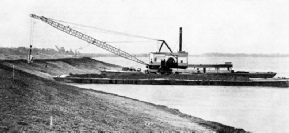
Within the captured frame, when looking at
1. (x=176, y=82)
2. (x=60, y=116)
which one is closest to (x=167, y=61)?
(x=176, y=82)

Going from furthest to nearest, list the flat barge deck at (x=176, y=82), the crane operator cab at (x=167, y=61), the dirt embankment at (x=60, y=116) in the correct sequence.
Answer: the crane operator cab at (x=167, y=61), the flat barge deck at (x=176, y=82), the dirt embankment at (x=60, y=116)

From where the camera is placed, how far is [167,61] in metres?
46.0

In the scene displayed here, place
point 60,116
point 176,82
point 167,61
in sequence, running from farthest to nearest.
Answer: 1. point 167,61
2. point 176,82
3. point 60,116

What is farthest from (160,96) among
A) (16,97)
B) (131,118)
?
(16,97)

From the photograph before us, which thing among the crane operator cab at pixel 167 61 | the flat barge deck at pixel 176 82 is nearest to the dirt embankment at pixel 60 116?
the flat barge deck at pixel 176 82

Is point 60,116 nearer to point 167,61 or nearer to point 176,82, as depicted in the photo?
point 176,82

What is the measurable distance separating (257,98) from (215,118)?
1294 centimetres

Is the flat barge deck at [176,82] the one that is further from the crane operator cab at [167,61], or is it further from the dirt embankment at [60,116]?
the dirt embankment at [60,116]

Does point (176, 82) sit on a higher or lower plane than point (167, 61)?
lower

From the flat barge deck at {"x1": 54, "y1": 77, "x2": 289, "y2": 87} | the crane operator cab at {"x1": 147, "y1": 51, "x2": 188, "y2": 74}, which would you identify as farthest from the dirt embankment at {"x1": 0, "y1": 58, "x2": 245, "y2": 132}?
the crane operator cab at {"x1": 147, "y1": 51, "x2": 188, "y2": 74}

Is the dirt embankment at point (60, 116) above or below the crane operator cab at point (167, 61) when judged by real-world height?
below

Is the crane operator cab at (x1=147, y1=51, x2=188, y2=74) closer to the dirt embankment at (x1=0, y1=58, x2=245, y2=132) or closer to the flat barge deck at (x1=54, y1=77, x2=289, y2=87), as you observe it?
the flat barge deck at (x1=54, y1=77, x2=289, y2=87)

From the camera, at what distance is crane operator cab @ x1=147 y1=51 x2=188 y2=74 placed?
45781mm

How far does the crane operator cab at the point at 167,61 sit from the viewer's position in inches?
1802
